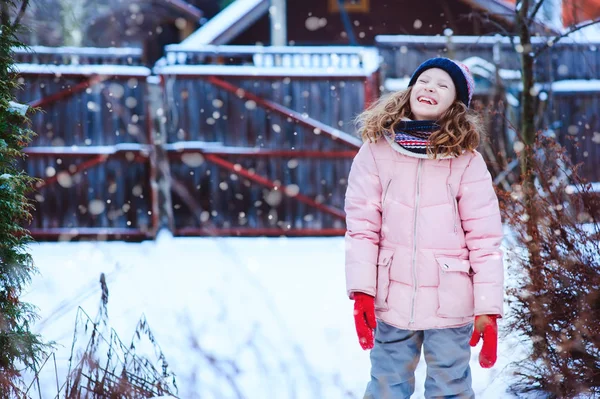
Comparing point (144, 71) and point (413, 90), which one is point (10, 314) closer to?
point (413, 90)

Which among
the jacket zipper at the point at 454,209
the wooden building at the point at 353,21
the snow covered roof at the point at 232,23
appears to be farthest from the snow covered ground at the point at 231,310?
the wooden building at the point at 353,21

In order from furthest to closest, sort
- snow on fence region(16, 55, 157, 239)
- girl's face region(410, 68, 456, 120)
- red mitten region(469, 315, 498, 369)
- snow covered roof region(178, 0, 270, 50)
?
1. snow covered roof region(178, 0, 270, 50)
2. snow on fence region(16, 55, 157, 239)
3. girl's face region(410, 68, 456, 120)
4. red mitten region(469, 315, 498, 369)

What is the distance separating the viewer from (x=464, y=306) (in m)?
2.49

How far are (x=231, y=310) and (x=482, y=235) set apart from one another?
2.78m

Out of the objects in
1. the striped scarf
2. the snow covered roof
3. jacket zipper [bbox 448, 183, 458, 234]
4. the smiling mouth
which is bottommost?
jacket zipper [bbox 448, 183, 458, 234]

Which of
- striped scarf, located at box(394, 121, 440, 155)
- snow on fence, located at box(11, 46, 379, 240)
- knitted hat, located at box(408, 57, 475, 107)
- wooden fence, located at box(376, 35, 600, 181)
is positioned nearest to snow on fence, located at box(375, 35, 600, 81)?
wooden fence, located at box(376, 35, 600, 181)

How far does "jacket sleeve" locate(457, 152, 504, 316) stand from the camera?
243cm

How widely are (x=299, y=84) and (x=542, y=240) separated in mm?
5634

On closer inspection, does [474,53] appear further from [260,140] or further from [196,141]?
[196,141]

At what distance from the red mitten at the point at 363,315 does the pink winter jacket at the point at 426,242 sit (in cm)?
3

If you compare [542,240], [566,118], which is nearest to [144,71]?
[566,118]

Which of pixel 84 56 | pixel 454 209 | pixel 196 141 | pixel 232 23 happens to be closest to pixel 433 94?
pixel 454 209

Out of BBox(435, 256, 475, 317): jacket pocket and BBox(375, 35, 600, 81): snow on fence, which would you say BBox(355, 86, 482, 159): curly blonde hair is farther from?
BBox(375, 35, 600, 81): snow on fence

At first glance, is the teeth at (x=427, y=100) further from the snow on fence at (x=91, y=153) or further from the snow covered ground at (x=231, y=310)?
the snow on fence at (x=91, y=153)
